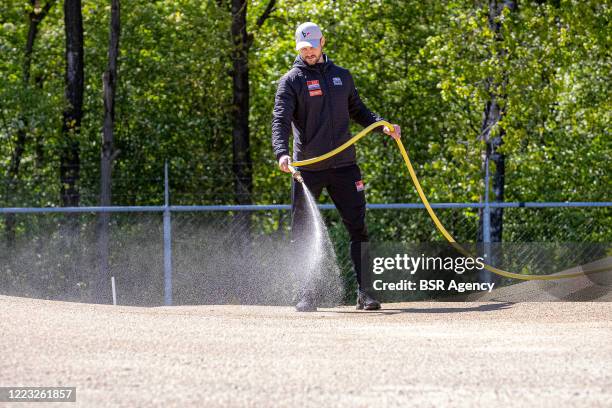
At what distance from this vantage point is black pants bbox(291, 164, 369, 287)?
896cm

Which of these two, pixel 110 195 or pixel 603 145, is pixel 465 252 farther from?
pixel 603 145

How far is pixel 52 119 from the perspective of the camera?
52.6 feet

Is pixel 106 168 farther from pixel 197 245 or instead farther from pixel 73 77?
pixel 73 77

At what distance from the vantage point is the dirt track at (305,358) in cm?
499

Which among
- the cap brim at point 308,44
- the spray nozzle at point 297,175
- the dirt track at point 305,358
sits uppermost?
the cap brim at point 308,44

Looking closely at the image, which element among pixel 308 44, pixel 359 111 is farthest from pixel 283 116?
pixel 359 111

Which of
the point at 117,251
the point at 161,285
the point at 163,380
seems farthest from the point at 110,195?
the point at 163,380

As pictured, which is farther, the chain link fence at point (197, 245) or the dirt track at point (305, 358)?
the chain link fence at point (197, 245)

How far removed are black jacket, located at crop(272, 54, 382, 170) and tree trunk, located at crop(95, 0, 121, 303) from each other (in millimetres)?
4565

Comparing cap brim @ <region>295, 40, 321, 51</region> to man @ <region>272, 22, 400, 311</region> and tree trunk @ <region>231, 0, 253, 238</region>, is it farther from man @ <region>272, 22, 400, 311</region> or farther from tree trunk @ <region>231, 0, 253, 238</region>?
tree trunk @ <region>231, 0, 253, 238</region>

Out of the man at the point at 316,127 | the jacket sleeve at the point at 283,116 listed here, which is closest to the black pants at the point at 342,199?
the man at the point at 316,127

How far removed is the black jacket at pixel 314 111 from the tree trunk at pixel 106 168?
15.0 ft

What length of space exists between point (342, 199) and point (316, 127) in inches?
23.4

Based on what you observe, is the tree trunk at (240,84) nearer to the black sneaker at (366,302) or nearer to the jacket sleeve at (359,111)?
the jacket sleeve at (359,111)
